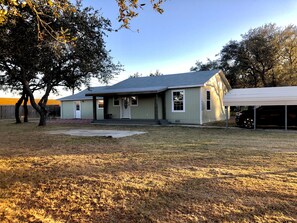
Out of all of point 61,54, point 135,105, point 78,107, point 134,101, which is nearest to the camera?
point 61,54

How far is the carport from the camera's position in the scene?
1252 cm

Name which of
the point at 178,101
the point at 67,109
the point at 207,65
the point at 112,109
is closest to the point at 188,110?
the point at 178,101

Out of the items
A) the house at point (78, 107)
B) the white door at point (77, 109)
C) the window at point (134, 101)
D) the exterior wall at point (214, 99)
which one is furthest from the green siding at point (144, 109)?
the white door at point (77, 109)

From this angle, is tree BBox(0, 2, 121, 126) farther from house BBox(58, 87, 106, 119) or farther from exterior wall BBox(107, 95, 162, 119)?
house BBox(58, 87, 106, 119)

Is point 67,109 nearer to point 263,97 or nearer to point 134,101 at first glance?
point 134,101

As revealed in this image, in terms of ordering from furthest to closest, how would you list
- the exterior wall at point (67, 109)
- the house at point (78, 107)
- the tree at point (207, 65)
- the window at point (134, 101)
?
the tree at point (207, 65)
the exterior wall at point (67, 109)
the house at point (78, 107)
the window at point (134, 101)

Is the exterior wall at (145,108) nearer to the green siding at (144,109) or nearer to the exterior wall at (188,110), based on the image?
the green siding at (144,109)

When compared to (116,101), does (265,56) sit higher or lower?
higher

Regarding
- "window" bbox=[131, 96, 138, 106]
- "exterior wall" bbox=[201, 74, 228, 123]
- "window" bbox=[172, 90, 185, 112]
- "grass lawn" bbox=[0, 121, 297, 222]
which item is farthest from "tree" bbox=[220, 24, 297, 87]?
"grass lawn" bbox=[0, 121, 297, 222]

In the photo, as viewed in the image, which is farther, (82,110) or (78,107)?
(78,107)

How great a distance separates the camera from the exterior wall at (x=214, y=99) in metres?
17.1

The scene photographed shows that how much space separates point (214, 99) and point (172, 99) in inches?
139

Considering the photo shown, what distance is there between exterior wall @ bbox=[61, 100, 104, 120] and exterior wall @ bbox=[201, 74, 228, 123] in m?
11.2

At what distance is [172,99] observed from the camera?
17.8m
